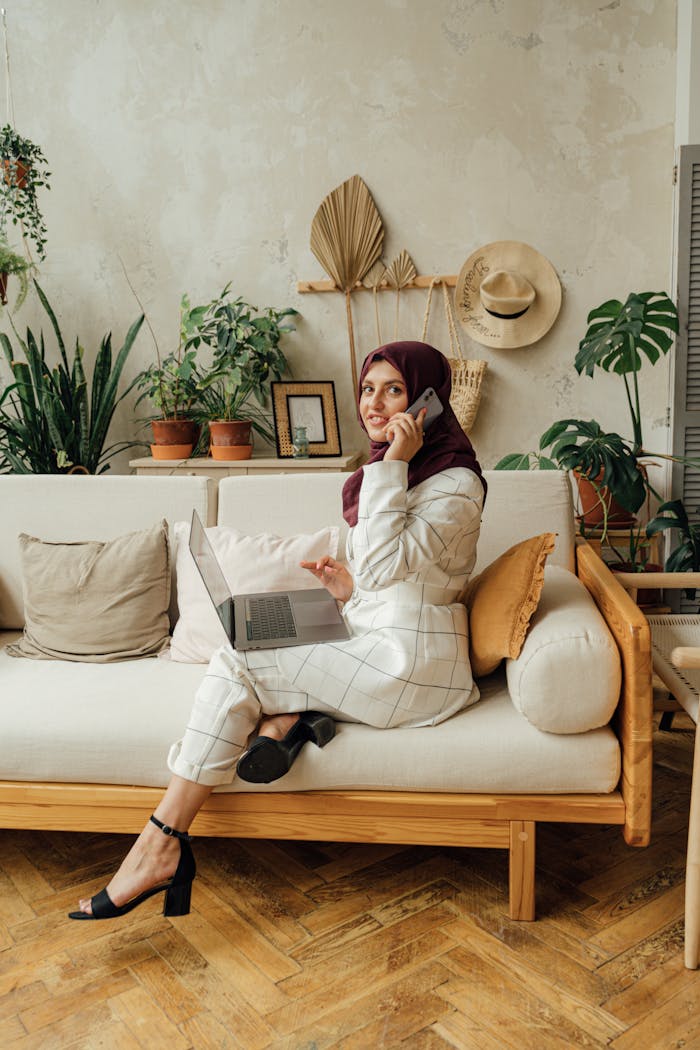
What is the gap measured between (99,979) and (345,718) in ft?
2.17

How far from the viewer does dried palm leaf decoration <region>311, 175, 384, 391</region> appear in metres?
3.68

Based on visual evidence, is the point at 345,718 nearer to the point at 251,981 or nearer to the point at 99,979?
the point at 251,981

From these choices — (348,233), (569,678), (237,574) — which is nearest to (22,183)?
(348,233)

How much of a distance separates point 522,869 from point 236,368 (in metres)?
2.48

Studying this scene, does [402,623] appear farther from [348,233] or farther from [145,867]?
[348,233]

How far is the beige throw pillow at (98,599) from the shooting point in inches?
85.0

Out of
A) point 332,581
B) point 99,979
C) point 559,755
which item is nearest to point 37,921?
point 99,979

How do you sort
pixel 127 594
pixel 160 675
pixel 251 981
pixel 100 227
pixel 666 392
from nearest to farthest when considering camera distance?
1. pixel 251 981
2. pixel 160 675
3. pixel 127 594
4. pixel 666 392
5. pixel 100 227

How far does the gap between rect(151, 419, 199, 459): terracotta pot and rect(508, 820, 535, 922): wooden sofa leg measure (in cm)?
241

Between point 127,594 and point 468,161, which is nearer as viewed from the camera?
point 127,594

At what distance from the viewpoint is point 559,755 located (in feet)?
5.43

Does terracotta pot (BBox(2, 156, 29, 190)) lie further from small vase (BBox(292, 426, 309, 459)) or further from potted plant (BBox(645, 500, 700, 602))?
potted plant (BBox(645, 500, 700, 602))

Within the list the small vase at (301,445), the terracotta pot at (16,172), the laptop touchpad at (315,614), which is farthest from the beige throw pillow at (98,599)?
the terracotta pot at (16,172)

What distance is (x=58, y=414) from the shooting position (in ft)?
11.8
